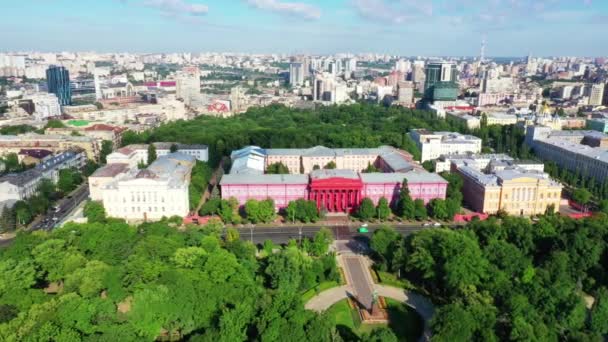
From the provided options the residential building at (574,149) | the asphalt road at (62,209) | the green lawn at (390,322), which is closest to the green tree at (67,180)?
the asphalt road at (62,209)

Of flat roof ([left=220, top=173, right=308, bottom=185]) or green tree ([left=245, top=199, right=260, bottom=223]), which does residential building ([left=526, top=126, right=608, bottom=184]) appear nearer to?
flat roof ([left=220, top=173, right=308, bottom=185])

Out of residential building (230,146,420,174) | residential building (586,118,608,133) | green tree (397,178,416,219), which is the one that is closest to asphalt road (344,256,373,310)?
green tree (397,178,416,219)

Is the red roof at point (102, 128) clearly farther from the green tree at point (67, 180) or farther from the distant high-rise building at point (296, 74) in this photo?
the distant high-rise building at point (296, 74)

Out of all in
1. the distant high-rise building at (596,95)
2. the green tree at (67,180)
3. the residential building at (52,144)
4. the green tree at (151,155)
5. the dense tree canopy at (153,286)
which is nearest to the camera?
the dense tree canopy at (153,286)

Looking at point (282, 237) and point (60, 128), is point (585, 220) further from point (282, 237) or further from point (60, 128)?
point (60, 128)

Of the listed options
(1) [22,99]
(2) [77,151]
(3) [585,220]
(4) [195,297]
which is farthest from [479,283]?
(1) [22,99]

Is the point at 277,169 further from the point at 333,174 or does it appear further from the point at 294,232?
the point at 294,232

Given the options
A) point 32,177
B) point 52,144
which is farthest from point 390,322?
point 52,144
